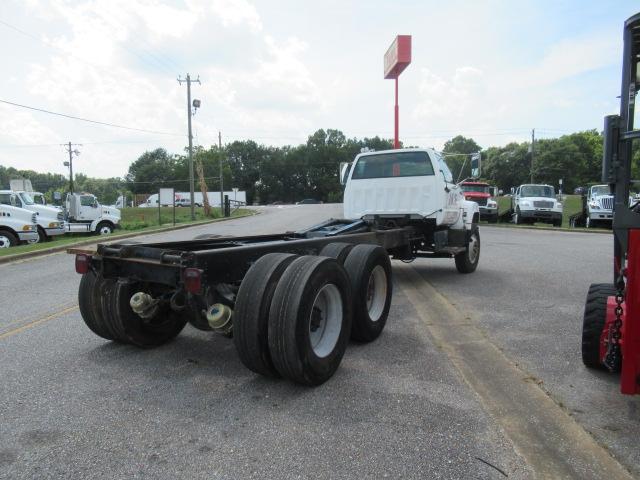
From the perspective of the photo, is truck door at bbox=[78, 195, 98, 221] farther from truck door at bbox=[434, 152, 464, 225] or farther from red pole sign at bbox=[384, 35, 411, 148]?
truck door at bbox=[434, 152, 464, 225]

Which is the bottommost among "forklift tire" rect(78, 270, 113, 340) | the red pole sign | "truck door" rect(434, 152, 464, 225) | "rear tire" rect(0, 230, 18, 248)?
"rear tire" rect(0, 230, 18, 248)

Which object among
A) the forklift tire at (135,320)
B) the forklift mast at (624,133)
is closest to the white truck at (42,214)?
the forklift tire at (135,320)

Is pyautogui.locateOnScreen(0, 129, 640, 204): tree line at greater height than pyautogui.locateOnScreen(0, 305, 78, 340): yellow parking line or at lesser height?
greater

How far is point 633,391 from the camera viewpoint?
3.05 metres

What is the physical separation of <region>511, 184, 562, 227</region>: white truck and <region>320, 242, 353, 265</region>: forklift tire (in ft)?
67.1

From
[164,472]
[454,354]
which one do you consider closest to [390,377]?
[454,354]

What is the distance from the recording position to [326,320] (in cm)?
420

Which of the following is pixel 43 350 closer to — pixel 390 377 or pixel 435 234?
pixel 390 377

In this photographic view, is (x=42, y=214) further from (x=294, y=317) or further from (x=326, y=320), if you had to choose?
(x=294, y=317)

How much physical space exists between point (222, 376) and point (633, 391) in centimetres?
291

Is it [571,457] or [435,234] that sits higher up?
[435,234]

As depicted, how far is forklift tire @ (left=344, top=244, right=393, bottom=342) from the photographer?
479cm

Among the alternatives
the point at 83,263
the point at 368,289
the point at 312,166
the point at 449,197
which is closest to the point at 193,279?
the point at 83,263

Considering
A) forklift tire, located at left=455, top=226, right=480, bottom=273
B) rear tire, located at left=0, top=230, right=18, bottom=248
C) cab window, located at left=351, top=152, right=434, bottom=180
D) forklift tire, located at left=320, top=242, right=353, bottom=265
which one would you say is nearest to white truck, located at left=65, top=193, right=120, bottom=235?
rear tire, located at left=0, top=230, right=18, bottom=248
